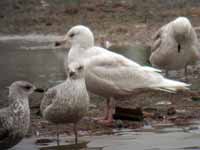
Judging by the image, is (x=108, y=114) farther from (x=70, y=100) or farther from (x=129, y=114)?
(x=70, y=100)

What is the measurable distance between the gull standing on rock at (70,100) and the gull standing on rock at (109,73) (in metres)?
1.25

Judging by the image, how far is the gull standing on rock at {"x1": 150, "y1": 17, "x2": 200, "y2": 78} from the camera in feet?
50.1

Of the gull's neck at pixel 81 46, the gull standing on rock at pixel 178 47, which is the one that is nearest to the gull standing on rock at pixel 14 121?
the gull's neck at pixel 81 46

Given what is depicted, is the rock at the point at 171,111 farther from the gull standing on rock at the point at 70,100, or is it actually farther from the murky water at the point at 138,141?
the gull standing on rock at the point at 70,100

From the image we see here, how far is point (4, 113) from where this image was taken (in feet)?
31.0

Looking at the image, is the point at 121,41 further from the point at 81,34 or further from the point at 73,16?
the point at 81,34

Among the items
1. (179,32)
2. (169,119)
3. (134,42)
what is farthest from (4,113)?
(134,42)

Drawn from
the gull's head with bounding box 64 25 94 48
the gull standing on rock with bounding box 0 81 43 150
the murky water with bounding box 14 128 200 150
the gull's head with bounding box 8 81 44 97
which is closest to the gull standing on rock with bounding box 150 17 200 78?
the gull's head with bounding box 64 25 94 48

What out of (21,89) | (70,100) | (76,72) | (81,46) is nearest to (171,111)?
(81,46)

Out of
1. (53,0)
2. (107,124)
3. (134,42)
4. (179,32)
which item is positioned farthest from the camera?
(53,0)

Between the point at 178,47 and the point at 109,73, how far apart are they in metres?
3.80

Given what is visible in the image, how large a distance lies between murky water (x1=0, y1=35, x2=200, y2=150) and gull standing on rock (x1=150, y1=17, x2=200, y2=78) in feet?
6.48

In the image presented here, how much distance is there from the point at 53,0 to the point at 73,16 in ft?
6.85

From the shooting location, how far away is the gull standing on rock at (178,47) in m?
15.3
